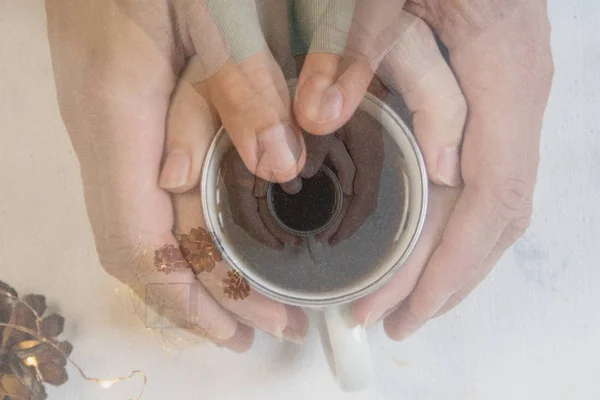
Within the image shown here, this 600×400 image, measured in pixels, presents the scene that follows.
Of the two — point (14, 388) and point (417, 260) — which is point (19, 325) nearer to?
point (14, 388)

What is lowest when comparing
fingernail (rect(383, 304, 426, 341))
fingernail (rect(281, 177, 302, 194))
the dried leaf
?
fingernail (rect(383, 304, 426, 341))

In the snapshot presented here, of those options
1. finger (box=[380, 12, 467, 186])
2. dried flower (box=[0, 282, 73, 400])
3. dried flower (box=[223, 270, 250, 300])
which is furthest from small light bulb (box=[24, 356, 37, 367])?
finger (box=[380, 12, 467, 186])

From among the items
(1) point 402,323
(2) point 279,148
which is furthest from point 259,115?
(1) point 402,323

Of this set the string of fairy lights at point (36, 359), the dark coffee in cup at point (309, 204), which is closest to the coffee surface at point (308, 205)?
the dark coffee in cup at point (309, 204)

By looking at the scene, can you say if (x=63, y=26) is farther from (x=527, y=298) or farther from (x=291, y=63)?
(x=527, y=298)

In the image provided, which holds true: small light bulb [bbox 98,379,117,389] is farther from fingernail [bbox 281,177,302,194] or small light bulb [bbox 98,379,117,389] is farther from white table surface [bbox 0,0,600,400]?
fingernail [bbox 281,177,302,194]

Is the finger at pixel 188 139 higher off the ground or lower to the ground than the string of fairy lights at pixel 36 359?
higher

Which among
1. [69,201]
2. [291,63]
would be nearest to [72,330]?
[69,201]

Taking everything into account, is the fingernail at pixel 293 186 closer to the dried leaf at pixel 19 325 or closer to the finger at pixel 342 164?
the finger at pixel 342 164

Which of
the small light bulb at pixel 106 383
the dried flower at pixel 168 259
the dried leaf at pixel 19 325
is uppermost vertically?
the dried flower at pixel 168 259
